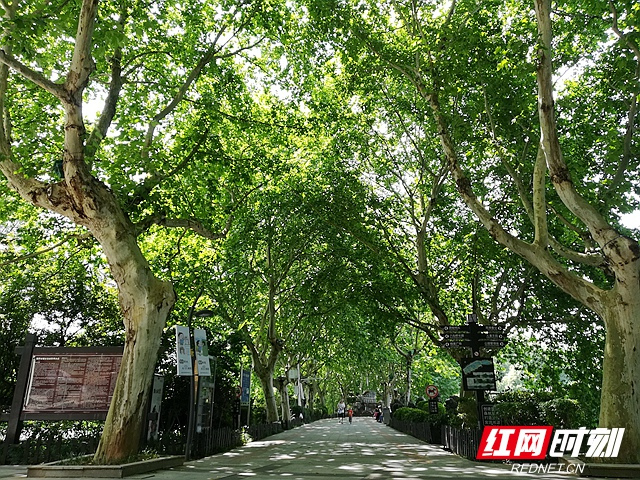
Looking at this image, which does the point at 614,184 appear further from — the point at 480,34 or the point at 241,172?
the point at 241,172

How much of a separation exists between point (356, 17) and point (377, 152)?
6691 millimetres

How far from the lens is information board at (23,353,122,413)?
10.6 m

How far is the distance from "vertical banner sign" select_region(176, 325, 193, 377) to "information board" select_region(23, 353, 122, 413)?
1.56 m

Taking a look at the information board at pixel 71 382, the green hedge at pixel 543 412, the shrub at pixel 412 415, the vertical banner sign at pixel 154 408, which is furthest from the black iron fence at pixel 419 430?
the information board at pixel 71 382

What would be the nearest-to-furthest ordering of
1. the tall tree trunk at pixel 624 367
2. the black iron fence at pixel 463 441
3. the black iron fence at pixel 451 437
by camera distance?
the tall tree trunk at pixel 624 367
the black iron fence at pixel 463 441
the black iron fence at pixel 451 437

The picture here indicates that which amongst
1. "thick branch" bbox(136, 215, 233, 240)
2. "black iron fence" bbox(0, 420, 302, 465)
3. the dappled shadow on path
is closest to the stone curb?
the dappled shadow on path

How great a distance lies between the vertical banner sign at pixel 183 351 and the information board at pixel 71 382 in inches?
61.2

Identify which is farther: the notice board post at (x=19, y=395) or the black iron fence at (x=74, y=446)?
the notice board post at (x=19, y=395)

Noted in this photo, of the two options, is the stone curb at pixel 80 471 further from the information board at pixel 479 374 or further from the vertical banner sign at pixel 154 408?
the information board at pixel 479 374

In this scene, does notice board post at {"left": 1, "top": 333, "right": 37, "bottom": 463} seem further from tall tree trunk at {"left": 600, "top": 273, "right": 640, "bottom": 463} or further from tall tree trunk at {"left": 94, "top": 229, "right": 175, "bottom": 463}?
tall tree trunk at {"left": 600, "top": 273, "right": 640, "bottom": 463}

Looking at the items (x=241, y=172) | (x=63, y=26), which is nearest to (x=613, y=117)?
(x=241, y=172)

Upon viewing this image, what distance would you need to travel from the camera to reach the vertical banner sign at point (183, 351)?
Result: 33.8 ft

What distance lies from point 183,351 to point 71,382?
9.24 feet

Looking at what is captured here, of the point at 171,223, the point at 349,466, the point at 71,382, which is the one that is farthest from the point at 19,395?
the point at 349,466
